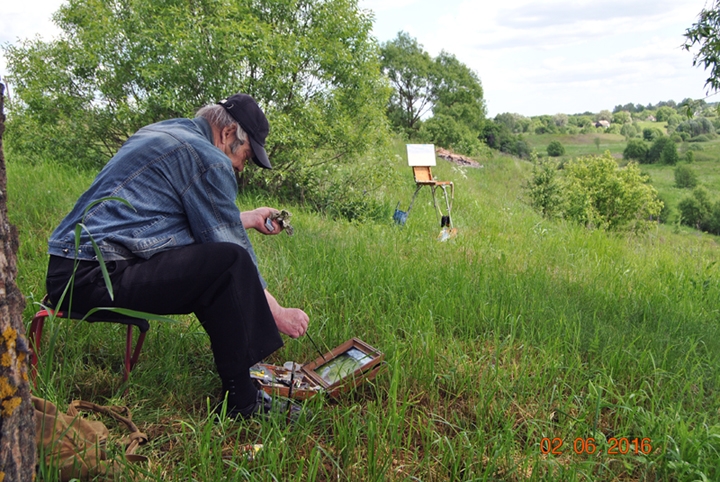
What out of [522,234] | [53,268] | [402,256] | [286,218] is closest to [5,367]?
[53,268]

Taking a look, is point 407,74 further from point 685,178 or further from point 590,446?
point 685,178

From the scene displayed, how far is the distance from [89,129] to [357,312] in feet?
18.5

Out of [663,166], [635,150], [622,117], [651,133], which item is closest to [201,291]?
[635,150]

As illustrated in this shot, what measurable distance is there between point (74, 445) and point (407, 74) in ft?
110

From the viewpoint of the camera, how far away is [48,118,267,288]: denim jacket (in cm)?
219

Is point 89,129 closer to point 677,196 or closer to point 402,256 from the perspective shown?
point 402,256

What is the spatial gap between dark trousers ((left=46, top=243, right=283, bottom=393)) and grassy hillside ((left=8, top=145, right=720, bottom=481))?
0.84 feet

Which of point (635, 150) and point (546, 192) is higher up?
point (546, 192)

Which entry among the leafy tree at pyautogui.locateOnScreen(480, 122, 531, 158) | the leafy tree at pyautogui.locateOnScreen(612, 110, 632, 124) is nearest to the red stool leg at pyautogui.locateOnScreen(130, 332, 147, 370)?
the leafy tree at pyautogui.locateOnScreen(480, 122, 531, 158)

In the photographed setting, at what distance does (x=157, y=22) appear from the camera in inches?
253

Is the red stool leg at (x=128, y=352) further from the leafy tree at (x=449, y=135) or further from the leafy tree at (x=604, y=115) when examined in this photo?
the leafy tree at (x=604, y=115)

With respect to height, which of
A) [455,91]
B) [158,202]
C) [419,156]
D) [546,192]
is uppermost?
[455,91]

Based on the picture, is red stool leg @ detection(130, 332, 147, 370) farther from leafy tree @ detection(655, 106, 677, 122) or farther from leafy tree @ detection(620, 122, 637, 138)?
leafy tree @ detection(655, 106, 677, 122)

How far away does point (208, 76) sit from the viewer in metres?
6.39
